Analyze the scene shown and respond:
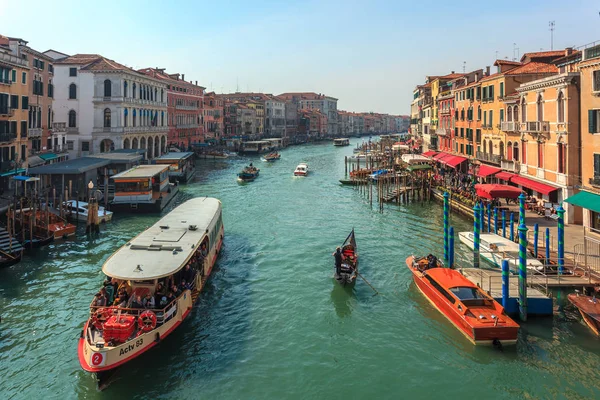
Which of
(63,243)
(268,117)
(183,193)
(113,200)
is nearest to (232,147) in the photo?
(268,117)

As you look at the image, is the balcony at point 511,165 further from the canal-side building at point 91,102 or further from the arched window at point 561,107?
the canal-side building at point 91,102

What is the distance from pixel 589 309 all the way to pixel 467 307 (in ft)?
11.4

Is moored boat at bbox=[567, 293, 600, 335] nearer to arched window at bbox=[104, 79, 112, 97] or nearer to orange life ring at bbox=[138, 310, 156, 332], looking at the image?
orange life ring at bbox=[138, 310, 156, 332]

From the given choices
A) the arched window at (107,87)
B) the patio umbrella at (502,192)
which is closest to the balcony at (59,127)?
the arched window at (107,87)

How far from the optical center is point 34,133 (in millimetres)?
35156

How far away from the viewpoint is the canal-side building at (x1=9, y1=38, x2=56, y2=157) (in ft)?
112

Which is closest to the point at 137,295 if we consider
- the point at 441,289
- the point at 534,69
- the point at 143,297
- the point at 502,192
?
the point at 143,297

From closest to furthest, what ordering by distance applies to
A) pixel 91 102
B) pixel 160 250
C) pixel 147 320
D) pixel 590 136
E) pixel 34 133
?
pixel 147 320, pixel 160 250, pixel 590 136, pixel 34 133, pixel 91 102

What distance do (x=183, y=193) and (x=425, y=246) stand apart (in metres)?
24.4

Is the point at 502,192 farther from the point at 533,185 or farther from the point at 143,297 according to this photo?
the point at 143,297

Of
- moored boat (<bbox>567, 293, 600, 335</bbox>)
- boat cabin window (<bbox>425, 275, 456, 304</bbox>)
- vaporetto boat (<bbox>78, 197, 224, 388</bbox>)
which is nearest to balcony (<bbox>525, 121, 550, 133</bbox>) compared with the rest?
moored boat (<bbox>567, 293, 600, 335</bbox>)

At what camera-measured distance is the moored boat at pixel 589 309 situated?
12.9 metres

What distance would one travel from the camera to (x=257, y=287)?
17359 mm

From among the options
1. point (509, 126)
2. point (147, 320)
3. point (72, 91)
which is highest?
point (72, 91)
